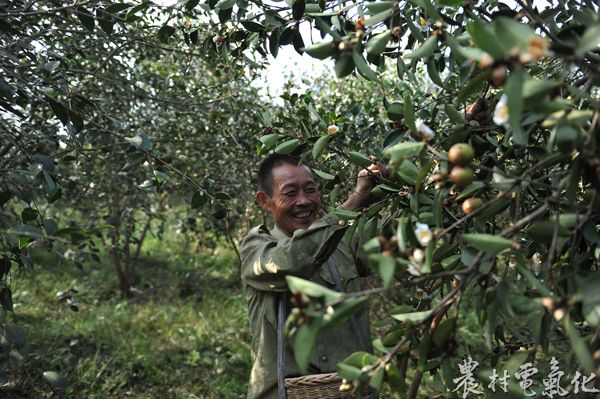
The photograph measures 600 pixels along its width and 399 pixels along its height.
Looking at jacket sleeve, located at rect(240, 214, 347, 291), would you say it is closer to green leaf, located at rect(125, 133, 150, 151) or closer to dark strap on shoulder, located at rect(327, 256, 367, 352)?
dark strap on shoulder, located at rect(327, 256, 367, 352)

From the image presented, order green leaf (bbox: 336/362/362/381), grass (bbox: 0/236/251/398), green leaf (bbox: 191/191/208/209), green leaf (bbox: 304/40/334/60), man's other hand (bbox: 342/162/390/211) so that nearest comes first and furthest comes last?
green leaf (bbox: 336/362/362/381), green leaf (bbox: 304/40/334/60), man's other hand (bbox: 342/162/390/211), green leaf (bbox: 191/191/208/209), grass (bbox: 0/236/251/398)

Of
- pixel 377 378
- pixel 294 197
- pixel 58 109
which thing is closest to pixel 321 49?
pixel 377 378

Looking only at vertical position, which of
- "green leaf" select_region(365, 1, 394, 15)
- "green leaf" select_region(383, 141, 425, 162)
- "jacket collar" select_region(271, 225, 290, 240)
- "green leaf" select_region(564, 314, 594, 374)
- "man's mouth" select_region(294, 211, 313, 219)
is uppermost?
"man's mouth" select_region(294, 211, 313, 219)

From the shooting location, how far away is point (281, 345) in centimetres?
166

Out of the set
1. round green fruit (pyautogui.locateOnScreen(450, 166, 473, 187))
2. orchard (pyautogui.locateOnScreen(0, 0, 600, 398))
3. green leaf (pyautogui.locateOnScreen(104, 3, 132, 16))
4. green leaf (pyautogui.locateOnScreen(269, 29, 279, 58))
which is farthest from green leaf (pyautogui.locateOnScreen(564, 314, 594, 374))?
green leaf (pyautogui.locateOnScreen(104, 3, 132, 16))

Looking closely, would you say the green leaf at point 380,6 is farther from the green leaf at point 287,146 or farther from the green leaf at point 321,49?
the green leaf at point 287,146

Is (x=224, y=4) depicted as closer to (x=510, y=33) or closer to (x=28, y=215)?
(x=28, y=215)

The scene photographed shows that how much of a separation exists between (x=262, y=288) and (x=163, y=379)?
245cm

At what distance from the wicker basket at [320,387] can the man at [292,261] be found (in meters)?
0.27

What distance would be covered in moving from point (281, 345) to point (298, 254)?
278 mm

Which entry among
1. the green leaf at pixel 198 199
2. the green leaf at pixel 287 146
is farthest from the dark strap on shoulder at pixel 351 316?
the green leaf at pixel 287 146

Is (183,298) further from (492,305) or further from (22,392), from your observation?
(492,305)

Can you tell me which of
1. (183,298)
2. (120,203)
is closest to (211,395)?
(120,203)

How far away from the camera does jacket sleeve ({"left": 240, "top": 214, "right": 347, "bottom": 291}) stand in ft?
5.25
